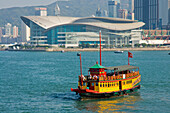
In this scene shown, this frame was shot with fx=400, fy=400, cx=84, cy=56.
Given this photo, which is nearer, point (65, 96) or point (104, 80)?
point (104, 80)

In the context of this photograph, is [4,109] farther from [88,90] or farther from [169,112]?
Result: [169,112]

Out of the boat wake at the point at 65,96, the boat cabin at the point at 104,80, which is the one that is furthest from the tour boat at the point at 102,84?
the boat wake at the point at 65,96

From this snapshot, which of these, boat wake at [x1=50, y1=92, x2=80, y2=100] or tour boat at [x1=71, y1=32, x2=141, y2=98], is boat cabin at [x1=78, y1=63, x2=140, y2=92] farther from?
boat wake at [x1=50, y1=92, x2=80, y2=100]

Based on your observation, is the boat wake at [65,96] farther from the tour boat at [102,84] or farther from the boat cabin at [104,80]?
the boat cabin at [104,80]

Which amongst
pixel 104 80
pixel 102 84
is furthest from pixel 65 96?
pixel 104 80

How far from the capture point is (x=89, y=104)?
4247 centimetres

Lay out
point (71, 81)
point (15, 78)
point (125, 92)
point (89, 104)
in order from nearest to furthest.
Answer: point (89, 104)
point (125, 92)
point (71, 81)
point (15, 78)

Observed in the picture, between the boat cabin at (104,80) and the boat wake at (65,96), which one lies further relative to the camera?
the boat wake at (65,96)

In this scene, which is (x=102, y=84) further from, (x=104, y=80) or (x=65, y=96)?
(x=65, y=96)

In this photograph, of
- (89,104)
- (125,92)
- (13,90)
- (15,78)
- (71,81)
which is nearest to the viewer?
(89,104)

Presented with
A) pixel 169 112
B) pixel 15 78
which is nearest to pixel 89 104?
pixel 169 112

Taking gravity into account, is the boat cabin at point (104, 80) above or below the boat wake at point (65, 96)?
above

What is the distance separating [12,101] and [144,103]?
14.7 metres

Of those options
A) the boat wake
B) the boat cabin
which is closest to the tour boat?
the boat cabin
